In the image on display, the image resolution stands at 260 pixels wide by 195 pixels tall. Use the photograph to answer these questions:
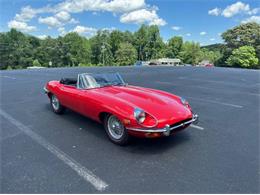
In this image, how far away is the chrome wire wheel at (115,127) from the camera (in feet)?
11.7

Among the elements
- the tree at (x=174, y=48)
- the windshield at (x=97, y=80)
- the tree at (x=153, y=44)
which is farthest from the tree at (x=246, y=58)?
the windshield at (x=97, y=80)

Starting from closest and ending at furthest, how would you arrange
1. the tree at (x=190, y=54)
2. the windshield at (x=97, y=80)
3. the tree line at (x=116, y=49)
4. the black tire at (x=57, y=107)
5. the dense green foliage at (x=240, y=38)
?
the windshield at (x=97, y=80)
the black tire at (x=57, y=107)
the dense green foliage at (x=240, y=38)
the tree line at (x=116, y=49)
the tree at (x=190, y=54)

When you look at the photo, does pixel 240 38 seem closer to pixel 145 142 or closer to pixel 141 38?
pixel 141 38

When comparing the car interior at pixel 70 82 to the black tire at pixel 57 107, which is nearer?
the car interior at pixel 70 82

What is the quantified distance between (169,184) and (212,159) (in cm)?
99

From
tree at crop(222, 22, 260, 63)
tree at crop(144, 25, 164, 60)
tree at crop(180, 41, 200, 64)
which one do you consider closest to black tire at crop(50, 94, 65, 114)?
tree at crop(222, 22, 260, 63)

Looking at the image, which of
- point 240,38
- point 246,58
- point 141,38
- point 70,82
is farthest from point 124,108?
point 141,38

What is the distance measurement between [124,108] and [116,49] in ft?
232

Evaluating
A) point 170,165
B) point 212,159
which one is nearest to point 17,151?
point 170,165

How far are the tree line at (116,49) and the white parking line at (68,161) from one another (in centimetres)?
4631

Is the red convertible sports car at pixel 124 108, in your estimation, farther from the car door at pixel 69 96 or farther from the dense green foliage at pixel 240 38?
the dense green foliage at pixel 240 38

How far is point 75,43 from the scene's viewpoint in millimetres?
66188

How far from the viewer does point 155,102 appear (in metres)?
3.76

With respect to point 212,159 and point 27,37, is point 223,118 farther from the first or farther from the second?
point 27,37
